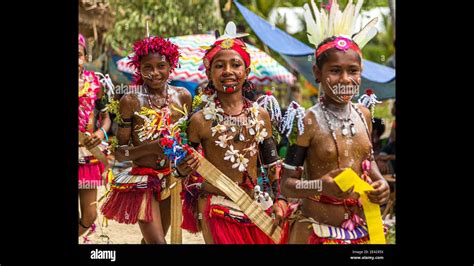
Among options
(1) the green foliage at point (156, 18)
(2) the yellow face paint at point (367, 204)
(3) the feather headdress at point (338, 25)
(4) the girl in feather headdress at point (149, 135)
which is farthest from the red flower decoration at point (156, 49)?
(2) the yellow face paint at point (367, 204)

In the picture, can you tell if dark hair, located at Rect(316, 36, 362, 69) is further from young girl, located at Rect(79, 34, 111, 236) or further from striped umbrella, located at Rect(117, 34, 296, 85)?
young girl, located at Rect(79, 34, 111, 236)

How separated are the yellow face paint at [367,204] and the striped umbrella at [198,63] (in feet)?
4.38

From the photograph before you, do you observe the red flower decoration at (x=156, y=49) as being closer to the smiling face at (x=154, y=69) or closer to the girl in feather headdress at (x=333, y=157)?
the smiling face at (x=154, y=69)

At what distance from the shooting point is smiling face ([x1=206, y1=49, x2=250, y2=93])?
6.48 meters

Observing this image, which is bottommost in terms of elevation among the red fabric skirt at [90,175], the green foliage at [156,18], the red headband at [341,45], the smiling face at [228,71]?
the red fabric skirt at [90,175]

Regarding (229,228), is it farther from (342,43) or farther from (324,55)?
(342,43)

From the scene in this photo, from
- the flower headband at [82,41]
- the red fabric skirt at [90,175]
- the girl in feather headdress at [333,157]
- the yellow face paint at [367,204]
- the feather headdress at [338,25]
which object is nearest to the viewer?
the yellow face paint at [367,204]

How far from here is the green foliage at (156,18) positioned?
282 inches

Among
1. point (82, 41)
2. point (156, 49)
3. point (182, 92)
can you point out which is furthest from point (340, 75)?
point (82, 41)

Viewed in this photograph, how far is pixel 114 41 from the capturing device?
7398 mm

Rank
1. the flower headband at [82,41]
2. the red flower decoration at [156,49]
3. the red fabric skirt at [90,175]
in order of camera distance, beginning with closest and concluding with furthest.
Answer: the red flower decoration at [156,49] < the flower headband at [82,41] < the red fabric skirt at [90,175]
